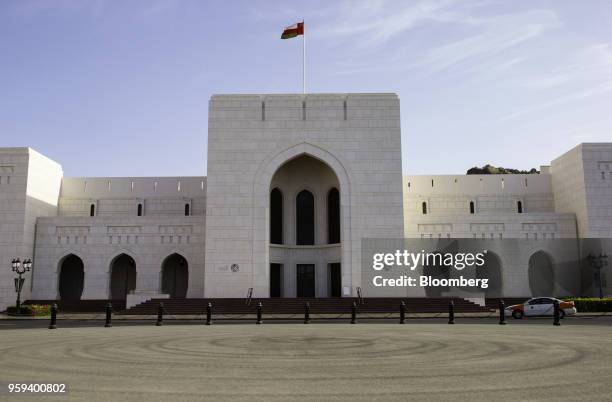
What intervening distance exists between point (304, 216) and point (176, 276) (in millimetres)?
10022

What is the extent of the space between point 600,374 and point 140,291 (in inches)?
1234

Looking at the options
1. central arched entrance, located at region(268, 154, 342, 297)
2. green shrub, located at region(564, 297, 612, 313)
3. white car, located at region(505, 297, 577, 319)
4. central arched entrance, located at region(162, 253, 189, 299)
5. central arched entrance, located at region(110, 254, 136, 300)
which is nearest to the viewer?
white car, located at region(505, 297, 577, 319)

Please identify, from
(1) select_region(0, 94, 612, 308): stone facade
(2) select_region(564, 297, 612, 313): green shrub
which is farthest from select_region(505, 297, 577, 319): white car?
(1) select_region(0, 94, 612, 308): stone facade

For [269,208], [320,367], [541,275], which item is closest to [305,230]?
[269,208]

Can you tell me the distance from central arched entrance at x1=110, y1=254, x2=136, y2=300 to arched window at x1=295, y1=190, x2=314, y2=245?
11.9 meters

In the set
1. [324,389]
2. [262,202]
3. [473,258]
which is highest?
[262,202]

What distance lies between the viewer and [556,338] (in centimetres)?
1410

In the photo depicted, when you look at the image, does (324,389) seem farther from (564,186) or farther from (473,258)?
(564,186)

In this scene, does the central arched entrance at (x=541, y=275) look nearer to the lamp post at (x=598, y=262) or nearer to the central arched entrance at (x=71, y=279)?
the lamp post at (x=598, y=262)

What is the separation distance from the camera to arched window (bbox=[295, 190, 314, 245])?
120 feet

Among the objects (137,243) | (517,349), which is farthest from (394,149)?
(517,349)

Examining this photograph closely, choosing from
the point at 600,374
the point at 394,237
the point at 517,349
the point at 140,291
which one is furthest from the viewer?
the point at 140,291

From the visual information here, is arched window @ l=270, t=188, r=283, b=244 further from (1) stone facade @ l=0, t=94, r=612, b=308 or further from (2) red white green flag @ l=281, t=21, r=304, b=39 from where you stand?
(2) red white green flag @ l=281, t=21, r=304, b=39

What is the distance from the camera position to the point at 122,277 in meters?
39.7
